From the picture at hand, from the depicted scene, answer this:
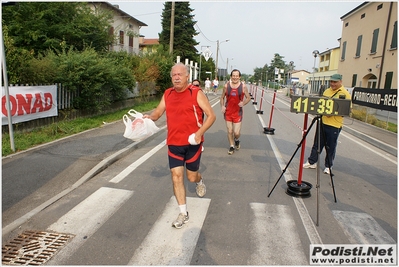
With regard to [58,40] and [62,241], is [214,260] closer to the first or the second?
[62,241]

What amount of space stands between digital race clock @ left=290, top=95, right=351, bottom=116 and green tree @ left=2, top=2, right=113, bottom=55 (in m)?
11.2

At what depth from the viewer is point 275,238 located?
142 inches

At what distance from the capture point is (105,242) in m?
3.46

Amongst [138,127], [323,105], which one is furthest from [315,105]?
[138,127]

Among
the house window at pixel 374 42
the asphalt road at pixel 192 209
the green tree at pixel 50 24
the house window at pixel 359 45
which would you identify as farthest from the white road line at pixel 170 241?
the house window at pixel 359 45

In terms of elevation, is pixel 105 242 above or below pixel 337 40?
below

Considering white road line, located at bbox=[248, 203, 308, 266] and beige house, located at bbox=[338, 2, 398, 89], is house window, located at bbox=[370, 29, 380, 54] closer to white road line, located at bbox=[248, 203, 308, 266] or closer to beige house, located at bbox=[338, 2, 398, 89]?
beige house, located at bbox=[338, 2, 398, 89]

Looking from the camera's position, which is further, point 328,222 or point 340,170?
point 340,170

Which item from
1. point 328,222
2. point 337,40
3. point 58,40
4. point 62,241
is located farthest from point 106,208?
point 337,40

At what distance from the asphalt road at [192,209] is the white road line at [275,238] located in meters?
0.01

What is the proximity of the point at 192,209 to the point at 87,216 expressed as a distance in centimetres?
143

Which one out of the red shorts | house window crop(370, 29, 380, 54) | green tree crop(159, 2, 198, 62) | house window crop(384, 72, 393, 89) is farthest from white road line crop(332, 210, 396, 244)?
green tree crop(159, 2, 198, 62)

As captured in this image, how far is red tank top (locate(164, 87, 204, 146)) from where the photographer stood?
3881mm

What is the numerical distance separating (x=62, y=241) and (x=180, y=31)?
43.2 m
